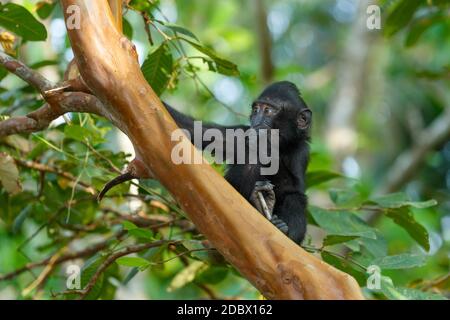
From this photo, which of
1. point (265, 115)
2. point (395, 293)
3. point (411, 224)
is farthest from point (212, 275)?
point (395, 293)

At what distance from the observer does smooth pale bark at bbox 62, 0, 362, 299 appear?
2834 millimetres

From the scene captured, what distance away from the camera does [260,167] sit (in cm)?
468

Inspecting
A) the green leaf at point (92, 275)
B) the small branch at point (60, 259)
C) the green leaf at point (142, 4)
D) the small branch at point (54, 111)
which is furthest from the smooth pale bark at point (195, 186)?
the small branch at point (60, 259)

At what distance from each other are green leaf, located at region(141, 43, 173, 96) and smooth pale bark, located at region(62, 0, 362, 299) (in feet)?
3.28

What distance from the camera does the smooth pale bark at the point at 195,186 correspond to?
2834mm

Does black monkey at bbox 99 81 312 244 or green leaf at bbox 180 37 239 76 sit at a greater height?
green leaf at bbox 180 37 239 76

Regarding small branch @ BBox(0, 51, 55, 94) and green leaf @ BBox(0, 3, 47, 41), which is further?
green leaf @ BBox(0, 3, 47, 41)

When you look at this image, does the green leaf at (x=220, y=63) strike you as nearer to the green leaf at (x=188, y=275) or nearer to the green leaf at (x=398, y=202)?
the green leaf at (x=398, y=202)

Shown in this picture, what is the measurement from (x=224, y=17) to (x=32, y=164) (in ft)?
22.9

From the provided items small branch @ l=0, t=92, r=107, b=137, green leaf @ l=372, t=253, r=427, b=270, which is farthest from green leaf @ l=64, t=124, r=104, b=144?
green leaf @ l=372, t=253, r=427, b=270

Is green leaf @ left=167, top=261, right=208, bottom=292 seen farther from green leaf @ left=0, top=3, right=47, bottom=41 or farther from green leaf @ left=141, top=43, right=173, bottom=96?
green leaf @ left=0, top=3, right=47, bottom=41

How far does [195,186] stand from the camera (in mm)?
2969

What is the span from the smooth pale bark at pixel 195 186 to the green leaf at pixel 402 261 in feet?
3.01
